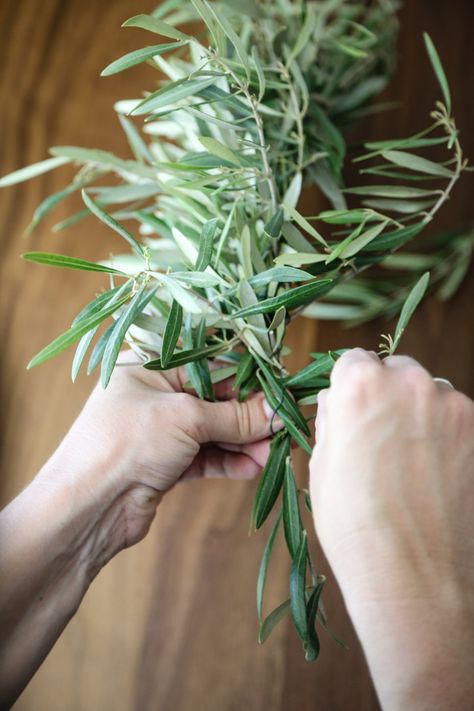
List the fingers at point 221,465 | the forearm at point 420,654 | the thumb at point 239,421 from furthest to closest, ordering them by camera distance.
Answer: the fingers at point 221,465, the thumb at point 239,421, the forearm at point 420,654

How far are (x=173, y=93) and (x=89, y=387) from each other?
0.47 m

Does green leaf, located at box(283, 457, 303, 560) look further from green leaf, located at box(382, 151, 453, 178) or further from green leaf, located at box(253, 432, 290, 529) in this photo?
green leaf, located at box(382, 151, 453, 178)

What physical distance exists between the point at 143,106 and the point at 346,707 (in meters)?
0.69

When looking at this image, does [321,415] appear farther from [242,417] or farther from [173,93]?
[173,93]

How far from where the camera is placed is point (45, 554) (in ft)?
2.07

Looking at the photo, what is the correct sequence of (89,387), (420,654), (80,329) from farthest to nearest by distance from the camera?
(89,387), (80,329), (420,654)

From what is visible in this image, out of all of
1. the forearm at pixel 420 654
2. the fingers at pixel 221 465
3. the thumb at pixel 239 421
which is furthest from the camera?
the fingers at pixel 221 465

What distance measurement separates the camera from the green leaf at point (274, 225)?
24.0 inches

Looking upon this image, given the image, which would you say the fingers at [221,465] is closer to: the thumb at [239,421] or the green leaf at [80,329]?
the thumb at [239,421]

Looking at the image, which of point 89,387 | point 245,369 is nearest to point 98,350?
point 245,369

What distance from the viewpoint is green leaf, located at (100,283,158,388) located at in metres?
0.53

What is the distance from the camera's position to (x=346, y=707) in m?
0.84

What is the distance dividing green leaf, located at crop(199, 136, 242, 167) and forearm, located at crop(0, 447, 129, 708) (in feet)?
0.92

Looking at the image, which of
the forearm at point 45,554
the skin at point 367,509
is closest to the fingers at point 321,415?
the skin at point 367,509
